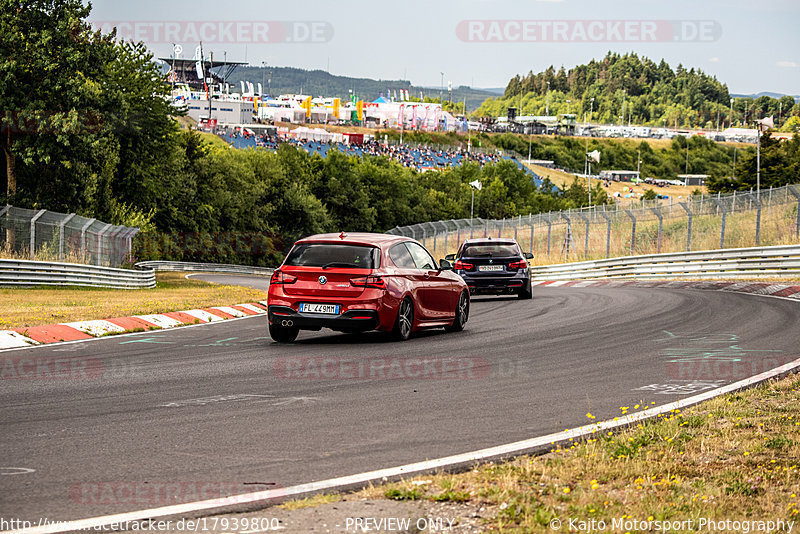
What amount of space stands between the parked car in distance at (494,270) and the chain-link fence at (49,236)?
39.1 ft

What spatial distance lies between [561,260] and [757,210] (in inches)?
648

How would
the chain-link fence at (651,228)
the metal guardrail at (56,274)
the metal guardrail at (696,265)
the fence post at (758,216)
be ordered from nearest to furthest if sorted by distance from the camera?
the metal guardrail at (56,274) < the metal guardrail at (696,265) < the fence post at (758,216) < the chain-link fence at (651,228)

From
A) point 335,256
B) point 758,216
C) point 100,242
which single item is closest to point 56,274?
point 100,242

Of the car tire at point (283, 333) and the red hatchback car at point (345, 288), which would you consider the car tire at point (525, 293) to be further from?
the car tire at point (283, 333)

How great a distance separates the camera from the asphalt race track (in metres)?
5.70

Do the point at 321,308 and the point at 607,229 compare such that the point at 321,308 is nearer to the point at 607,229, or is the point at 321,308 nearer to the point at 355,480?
the point at 355,480

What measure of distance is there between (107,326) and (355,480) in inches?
380

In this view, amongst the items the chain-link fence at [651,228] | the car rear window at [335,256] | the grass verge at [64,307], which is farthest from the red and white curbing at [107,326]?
the chain-link fence at [651,228]

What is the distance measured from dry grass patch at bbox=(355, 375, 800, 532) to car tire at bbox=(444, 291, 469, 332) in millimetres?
7640

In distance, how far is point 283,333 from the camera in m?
12.8

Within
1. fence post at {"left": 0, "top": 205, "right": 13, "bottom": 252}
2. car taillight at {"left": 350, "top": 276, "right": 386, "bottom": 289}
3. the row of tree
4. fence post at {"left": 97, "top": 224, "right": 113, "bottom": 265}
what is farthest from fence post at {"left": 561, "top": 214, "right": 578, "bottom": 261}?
car taillight at {"left": 350, "top": 276, "right": 386, "bottom": 289}

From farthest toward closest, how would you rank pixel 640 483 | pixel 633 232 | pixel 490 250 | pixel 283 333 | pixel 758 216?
pixel 633 232
pixel 758 216
pixel 490 250
pixel 283 333
pixel 640 483

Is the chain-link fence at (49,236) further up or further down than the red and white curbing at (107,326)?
further up

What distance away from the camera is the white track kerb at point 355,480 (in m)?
4.68
